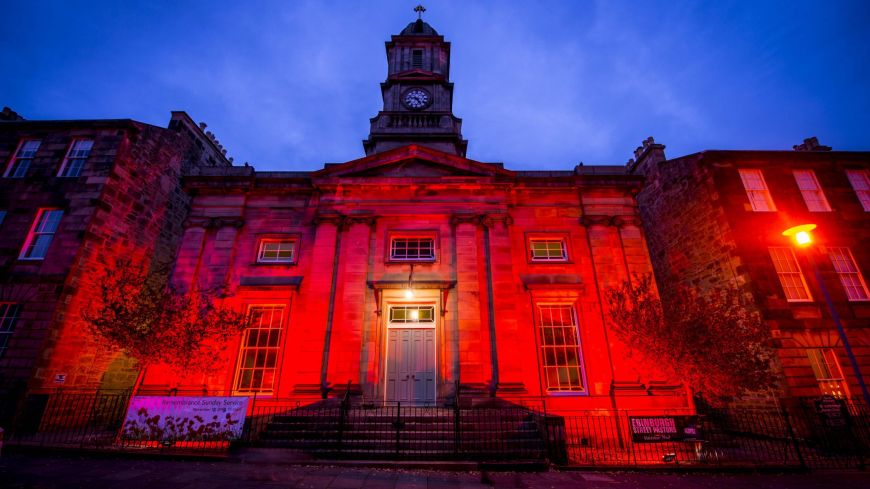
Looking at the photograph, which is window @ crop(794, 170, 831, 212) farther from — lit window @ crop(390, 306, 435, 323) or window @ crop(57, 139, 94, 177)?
window @ crop(57, 139, 94, 177)

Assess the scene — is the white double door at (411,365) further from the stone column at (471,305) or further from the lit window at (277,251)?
the lit window at (277,251)

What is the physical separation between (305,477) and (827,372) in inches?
689

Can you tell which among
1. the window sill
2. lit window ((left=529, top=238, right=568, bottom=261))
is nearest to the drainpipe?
lit window ((left=529, top=238, right=568, bottom=261))

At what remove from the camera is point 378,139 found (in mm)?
19828

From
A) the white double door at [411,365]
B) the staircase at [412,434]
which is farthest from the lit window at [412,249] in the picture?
the staircase at [412,434]

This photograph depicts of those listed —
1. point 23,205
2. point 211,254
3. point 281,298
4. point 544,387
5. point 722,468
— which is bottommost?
point 722,468

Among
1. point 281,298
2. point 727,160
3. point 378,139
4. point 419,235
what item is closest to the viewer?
point 281,298

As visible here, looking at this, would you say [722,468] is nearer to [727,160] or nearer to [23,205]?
[727,160]

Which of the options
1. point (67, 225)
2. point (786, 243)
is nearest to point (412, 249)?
point (67, 225)

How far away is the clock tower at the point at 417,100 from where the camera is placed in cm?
1994

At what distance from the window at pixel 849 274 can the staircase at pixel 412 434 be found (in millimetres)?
14477

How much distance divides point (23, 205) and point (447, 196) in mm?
16942

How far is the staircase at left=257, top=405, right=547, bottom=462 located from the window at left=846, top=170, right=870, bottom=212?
18502 mm

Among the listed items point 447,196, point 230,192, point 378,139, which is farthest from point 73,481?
point 378,139
